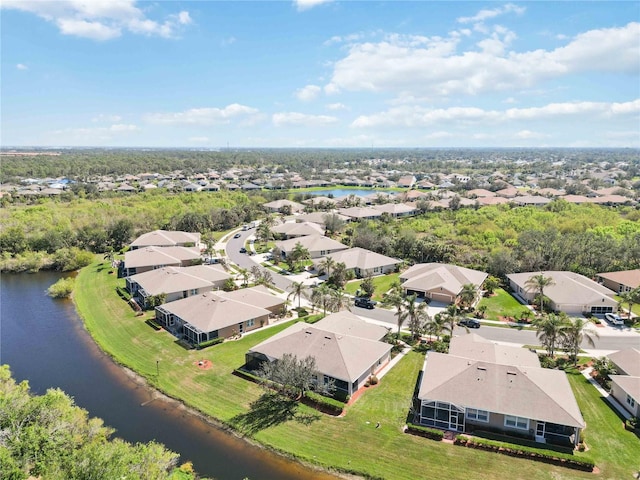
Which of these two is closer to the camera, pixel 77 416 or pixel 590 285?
pixel 77 416

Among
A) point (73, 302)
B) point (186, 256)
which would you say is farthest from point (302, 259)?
point (73, 302)

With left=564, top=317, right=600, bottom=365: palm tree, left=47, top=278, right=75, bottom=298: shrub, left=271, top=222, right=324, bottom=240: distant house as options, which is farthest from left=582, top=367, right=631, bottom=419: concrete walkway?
left=47, top=278, right=75, bottom=298: shrub

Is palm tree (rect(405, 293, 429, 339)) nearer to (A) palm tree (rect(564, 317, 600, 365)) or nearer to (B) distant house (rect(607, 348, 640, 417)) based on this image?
(A) palm tree (rect(564, 317, 600, 365))

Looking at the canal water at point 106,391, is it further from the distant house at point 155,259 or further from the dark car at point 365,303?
the dark car at point 365,303

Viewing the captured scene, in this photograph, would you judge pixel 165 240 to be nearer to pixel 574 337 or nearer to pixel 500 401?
pixel 500 401

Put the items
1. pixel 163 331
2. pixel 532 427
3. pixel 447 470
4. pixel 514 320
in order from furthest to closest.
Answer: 1. pixel 514 320
2. pixel 163 331
3. pixel 532 427
4. pixel 447 470

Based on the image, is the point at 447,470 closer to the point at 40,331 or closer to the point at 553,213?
the point at 40,331

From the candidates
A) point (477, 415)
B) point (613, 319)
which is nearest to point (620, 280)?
point (613, 319)
